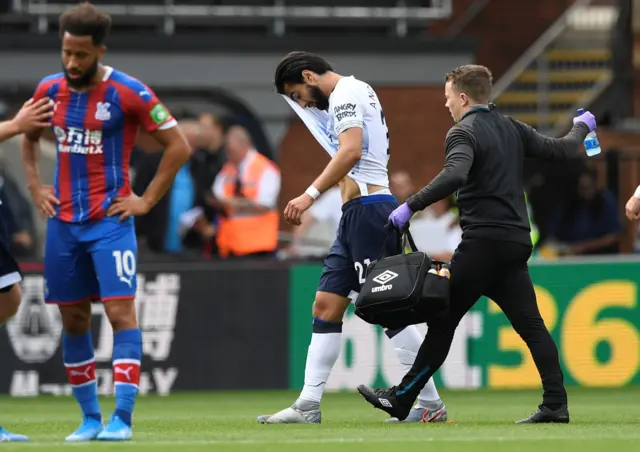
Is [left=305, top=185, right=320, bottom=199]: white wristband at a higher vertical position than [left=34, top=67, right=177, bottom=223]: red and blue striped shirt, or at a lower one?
lower

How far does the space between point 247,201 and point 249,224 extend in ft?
0.92

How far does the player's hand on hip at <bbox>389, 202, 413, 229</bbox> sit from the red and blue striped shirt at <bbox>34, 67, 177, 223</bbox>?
5.03 feet

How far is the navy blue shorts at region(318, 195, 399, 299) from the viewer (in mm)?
9578

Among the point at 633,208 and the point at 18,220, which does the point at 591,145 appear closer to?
the point at 633,208

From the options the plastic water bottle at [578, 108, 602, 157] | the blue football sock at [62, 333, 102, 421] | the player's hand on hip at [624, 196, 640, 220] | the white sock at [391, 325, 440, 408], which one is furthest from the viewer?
the white sock at [391, 325, 440, 408]

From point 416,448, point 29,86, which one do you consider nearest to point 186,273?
point 29,86

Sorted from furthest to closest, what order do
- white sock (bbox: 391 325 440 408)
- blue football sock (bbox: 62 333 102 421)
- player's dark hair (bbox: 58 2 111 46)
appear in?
white sock (bbox: 391 325 440 408), blue football sock (bbox: 62 333 102 421), player's dark hair (bbox: 58 2 111 46)

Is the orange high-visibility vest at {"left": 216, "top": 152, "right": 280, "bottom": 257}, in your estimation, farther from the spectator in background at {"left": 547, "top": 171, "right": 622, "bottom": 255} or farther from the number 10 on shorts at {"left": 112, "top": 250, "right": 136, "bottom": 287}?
the number 10 on shorts at {"left": 112, "top": 250, "right": 136, "bottom": 287}

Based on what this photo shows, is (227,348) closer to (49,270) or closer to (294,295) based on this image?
(294,295)

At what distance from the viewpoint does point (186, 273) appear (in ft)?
49.3

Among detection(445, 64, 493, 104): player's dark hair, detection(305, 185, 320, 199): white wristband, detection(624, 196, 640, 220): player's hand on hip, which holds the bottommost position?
detection(624, 196, 640, 220): player's hand on hip


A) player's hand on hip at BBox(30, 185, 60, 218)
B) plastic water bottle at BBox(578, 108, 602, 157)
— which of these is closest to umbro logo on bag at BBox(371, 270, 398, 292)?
plastic water bottle at BBox(578, 108, 602, 157)

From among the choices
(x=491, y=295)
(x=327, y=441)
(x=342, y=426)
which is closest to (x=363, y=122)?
(x=491, y=295)

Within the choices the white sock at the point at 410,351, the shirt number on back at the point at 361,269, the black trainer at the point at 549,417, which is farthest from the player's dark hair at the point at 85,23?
the black trainer at the point at 549,417
